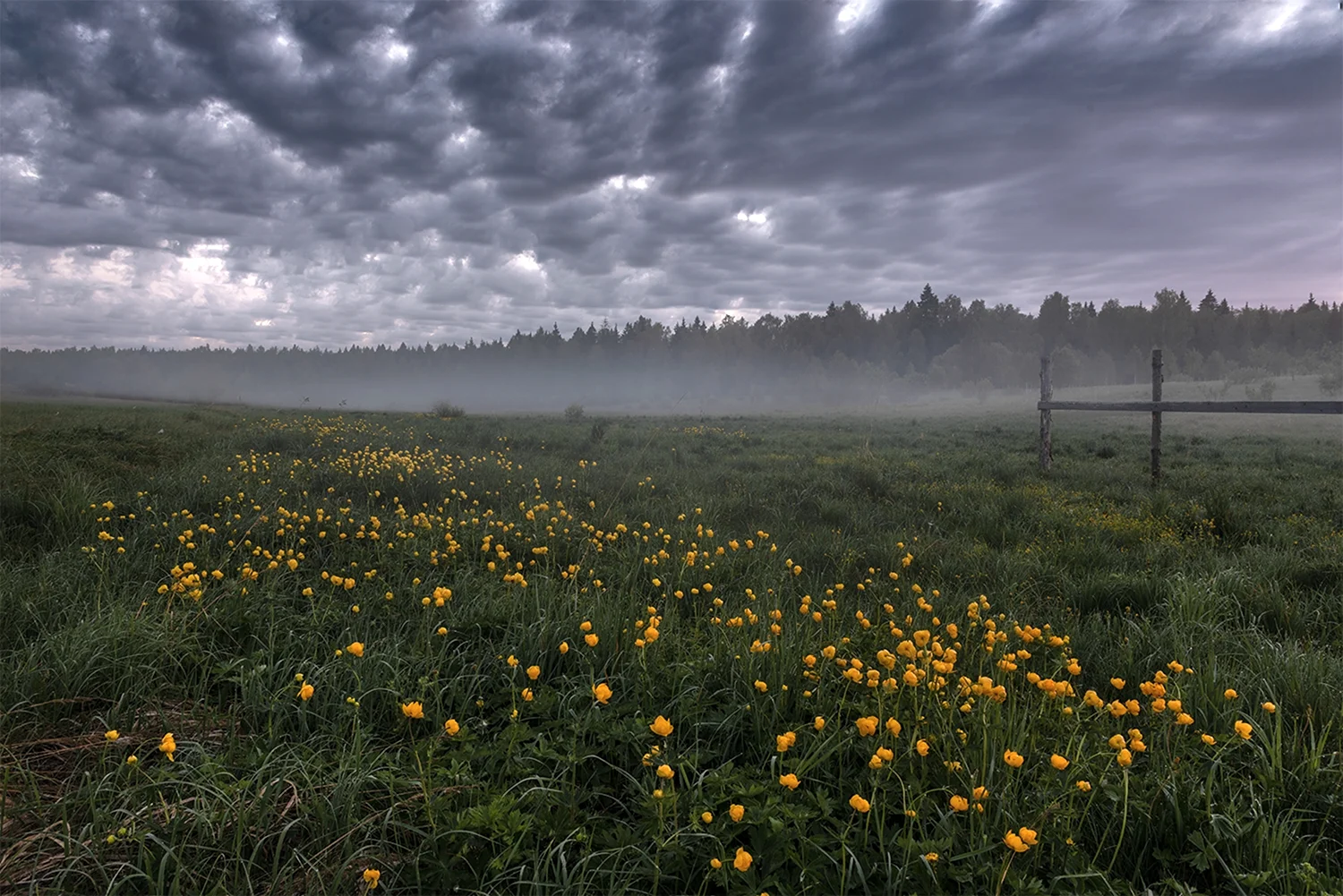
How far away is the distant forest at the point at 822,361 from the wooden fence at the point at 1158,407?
49430 millimetres

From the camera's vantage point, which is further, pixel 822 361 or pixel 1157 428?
pixel 822 361

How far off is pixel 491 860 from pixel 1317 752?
2953 millimetres

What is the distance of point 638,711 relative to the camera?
2.55m

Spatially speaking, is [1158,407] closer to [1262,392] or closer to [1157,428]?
[1157,428]

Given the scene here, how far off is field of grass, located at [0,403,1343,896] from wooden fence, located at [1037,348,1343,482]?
9.59 feet

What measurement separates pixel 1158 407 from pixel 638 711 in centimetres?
1127

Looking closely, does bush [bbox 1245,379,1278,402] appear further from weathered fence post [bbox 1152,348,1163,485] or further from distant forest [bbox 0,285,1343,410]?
weathered fence post [bbox 1152,348,1163,485]

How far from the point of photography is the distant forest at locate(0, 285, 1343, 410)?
74312 millimetres

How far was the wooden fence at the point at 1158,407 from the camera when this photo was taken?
8008mm

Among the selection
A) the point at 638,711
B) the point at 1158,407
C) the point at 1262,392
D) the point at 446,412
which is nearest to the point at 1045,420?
the point at 1158,407

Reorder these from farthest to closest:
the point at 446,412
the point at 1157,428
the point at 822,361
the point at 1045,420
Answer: the point at 822,361 < the point at 446,412 < the point at 1045,420 < the point at 1157,428

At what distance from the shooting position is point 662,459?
12.2 meters

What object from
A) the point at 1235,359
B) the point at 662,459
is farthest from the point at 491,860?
the point at 1235,359

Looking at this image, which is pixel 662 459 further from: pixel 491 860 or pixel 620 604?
pixel 491 860
